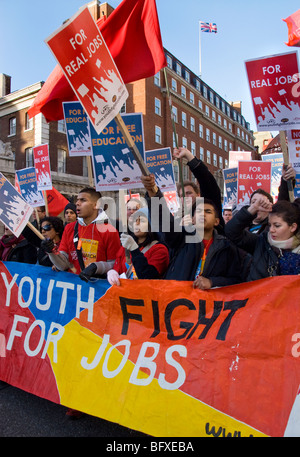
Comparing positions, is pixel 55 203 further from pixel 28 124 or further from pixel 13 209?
pixel 28 124

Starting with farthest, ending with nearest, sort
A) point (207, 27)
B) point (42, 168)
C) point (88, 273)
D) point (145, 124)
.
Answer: point (207, 27), point (145, 124), point (42, 168), point (88, 273)

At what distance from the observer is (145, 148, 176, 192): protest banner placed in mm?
7387

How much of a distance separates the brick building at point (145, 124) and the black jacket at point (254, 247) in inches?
798

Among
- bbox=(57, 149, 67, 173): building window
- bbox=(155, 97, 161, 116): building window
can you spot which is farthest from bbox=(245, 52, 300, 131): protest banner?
bbox=(155, 97, 161, 116): building window

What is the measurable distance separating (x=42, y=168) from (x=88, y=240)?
12.2ft

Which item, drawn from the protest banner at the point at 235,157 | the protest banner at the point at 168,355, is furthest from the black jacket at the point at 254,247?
the protest banner at the point at 235,157

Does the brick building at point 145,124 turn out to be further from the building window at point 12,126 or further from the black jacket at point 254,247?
the black jacket at point 254,247

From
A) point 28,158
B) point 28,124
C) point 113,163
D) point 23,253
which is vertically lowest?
point 23,253

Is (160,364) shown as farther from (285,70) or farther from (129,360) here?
(285,70)

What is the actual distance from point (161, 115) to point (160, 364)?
110 ft

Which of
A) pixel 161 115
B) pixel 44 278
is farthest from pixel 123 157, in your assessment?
pixel 161 115

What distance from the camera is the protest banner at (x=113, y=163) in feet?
13.3

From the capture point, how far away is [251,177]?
22.0 ft

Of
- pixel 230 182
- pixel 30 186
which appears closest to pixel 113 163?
pixel 30 186
